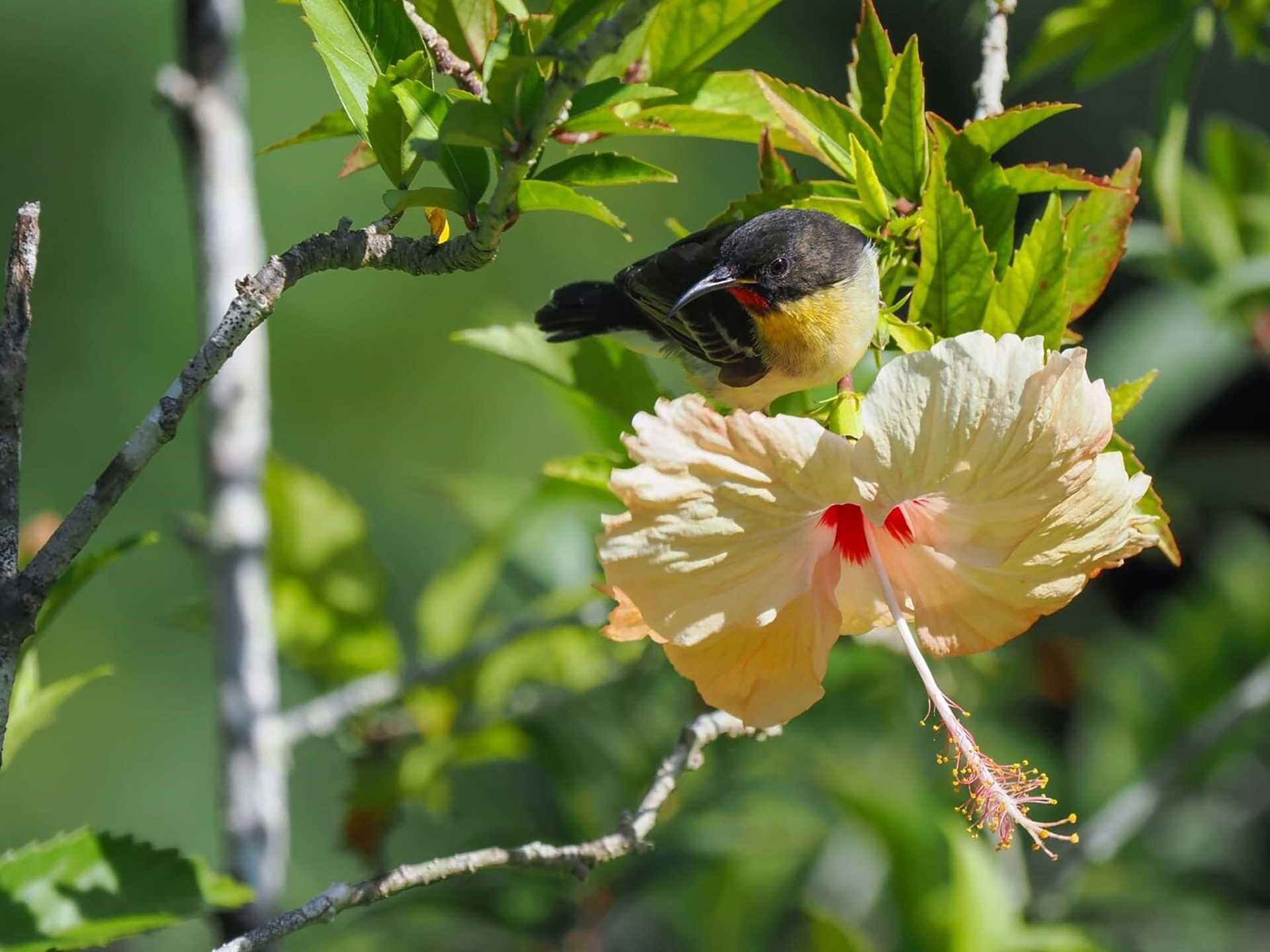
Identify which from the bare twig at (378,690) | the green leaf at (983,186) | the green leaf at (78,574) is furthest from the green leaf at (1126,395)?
the bare twig at (378,690)

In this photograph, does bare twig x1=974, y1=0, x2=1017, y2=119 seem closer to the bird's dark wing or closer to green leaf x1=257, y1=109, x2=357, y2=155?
the bird's dark wing

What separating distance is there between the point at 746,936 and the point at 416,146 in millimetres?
1779

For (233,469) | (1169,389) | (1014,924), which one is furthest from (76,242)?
(1014,924)

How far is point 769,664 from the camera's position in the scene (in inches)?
47.4

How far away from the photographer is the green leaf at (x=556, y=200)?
1127 mm

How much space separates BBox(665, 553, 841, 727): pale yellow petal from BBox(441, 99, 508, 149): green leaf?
17.7 inches

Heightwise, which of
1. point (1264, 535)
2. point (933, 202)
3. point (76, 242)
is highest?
point (76, 242)

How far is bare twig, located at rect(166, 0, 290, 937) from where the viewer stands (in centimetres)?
208

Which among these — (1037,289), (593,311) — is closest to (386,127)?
(1037,289)

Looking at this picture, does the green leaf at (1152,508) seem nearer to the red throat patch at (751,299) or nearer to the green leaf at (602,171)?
the green leaf at (602,171)

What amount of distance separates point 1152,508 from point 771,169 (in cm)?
51

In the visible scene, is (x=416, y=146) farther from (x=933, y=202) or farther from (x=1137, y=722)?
(x=1137, y=722)

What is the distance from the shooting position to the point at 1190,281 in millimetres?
2520

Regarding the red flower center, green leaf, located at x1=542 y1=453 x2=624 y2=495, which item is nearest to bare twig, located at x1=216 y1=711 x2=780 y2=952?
the red flower center
